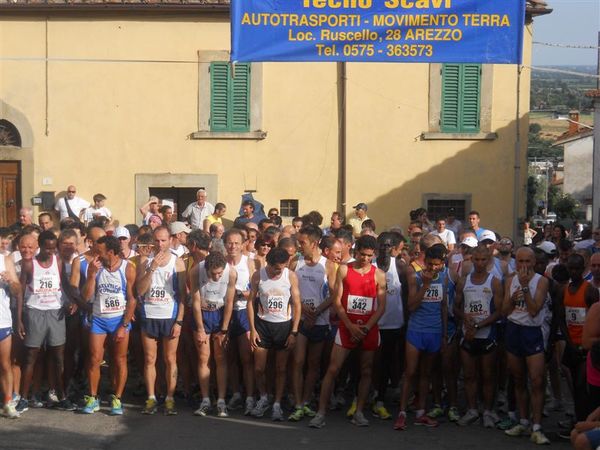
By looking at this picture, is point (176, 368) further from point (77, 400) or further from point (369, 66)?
point (369, 66)

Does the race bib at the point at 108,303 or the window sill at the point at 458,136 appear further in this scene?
the window sill at the point at 458,136

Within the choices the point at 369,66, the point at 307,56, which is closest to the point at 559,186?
the point at 369,66

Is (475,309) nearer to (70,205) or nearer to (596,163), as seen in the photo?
(70,205)

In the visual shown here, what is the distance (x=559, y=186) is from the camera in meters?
67.1

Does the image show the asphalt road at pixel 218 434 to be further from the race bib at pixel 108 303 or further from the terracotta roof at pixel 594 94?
the terracotta roof at pixel 594 94

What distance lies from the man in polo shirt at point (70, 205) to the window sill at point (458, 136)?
6.68 metres

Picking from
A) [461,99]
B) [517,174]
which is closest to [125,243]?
[461,99]

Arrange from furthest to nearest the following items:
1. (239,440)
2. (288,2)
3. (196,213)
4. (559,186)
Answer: (559,186), (196,213), (288,2), (239,440)

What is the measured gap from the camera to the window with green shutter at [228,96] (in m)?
19.0

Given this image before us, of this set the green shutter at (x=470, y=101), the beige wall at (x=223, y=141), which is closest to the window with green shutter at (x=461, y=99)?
the green shutter at (x=470, y=101)

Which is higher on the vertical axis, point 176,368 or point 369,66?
point 369,66

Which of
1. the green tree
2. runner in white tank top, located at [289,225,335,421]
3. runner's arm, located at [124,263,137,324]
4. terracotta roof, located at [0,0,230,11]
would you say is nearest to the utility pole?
terracotta roof, located at [0,0,230,11]

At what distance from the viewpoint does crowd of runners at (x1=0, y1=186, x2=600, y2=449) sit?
9.52 metres

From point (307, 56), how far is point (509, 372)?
517cm
